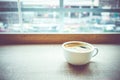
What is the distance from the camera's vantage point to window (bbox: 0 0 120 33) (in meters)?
1.05

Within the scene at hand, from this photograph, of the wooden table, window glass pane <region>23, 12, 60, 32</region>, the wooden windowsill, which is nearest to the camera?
the wooden table

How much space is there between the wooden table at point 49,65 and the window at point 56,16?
175 millimetres

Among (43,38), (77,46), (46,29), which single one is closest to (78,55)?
(77,46)

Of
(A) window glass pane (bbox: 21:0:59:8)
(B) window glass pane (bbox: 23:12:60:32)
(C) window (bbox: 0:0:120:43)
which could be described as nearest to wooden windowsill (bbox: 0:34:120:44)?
(C) window (bbox: 0:0:120:43)

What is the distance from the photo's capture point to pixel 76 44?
2.38ft

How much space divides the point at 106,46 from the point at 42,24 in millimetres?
534

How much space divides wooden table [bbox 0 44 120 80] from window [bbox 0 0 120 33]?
175mm

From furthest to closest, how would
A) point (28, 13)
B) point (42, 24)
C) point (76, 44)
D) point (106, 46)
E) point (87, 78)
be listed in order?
1. point (28, 13)
2. point (42, 24)
3. point (106, 46)
4. point (76, 44)
5. point (87, 78)

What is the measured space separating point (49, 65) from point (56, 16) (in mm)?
1036

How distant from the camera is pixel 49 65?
663 millimetres

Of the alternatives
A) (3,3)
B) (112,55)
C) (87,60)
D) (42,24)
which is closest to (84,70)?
(87,60)

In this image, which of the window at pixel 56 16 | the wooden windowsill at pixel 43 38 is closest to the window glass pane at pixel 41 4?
the window at pixel 56 16

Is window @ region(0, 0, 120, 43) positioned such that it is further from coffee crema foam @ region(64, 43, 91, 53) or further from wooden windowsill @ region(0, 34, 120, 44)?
coffee crema foam @ region(64, 43, 91, 53)

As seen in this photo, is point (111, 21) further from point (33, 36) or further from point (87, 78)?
point (87, 78)
